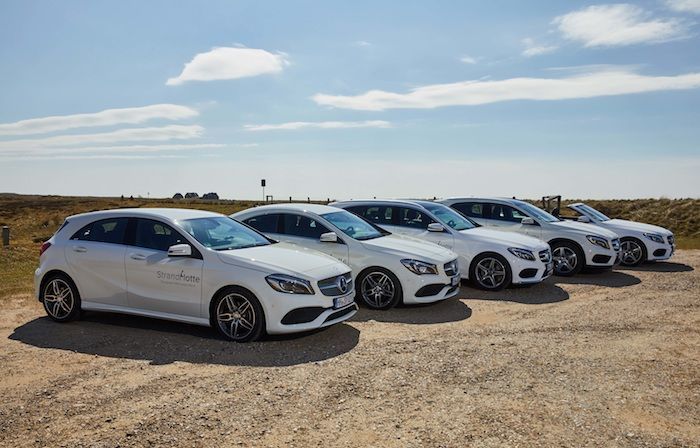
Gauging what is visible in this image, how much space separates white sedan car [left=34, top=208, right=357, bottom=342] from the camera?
23.1 ft

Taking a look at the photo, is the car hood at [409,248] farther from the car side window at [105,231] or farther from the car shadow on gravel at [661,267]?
the car shadow on gravel at [661,267]

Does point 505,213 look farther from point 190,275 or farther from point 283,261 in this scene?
point 190,275

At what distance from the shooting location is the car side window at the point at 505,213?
535 inches

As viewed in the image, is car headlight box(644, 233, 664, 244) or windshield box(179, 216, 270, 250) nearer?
windshield box(179, 216, 270, 250)

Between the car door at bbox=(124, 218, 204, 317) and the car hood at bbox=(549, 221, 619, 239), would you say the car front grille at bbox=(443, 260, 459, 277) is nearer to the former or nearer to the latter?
the car door at bbox=(124, 218, 204, 317)

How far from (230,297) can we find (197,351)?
2.42 feet

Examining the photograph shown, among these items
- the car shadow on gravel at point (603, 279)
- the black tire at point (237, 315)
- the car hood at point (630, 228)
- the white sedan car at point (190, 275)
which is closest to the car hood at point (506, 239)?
the car shadow on gravel at point (603, 279)

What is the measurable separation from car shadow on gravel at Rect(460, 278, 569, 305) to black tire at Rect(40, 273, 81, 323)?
6.16m

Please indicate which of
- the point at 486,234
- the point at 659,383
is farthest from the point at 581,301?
the point at 659,383

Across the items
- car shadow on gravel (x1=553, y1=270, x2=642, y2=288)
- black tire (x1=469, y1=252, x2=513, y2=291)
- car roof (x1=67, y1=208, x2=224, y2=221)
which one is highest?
car roof (x1=67, y1=208, x2=224, y2=221)

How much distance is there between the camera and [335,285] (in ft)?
24.6

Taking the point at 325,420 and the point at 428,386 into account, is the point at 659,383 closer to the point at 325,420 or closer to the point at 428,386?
the point at 428,386

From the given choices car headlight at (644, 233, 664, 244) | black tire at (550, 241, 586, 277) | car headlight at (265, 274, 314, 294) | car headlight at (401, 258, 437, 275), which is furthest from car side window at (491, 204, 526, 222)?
car headlight at (265, 274, 314, 294)

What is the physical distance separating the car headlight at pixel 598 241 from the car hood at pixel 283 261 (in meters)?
7.41
